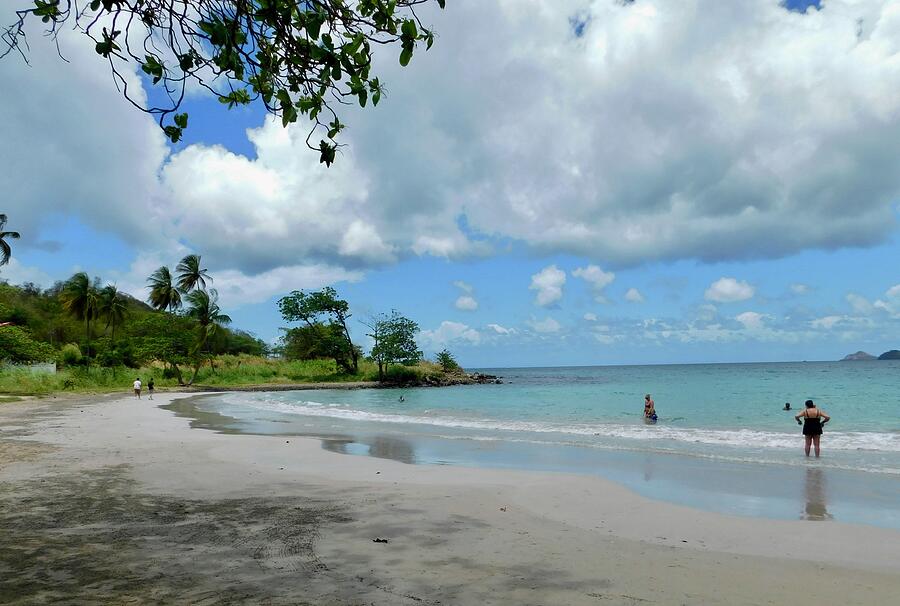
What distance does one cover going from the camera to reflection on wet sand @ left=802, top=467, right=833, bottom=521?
8.23 meters

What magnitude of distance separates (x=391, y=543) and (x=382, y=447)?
31.7ft

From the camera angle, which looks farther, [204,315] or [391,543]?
[204,315]

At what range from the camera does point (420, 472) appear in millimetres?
11164

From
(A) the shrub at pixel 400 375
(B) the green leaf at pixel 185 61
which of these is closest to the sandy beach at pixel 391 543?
(B) the green leaf at pixel 185 61

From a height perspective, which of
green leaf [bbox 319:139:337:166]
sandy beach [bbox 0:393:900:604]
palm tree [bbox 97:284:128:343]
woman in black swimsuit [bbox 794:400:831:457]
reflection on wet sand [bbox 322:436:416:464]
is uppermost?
palm tree [bbox 97:284:128:343]

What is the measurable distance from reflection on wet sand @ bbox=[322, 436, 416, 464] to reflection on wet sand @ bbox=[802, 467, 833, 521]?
24.1ft

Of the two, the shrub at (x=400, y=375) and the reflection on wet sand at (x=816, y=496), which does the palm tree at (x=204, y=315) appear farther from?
the reflection on wet sand at (x=816, y=496)

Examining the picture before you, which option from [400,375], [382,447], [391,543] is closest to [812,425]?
[382,447]

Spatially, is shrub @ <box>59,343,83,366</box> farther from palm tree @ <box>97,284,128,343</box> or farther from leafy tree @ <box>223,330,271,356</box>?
leafy tree @ <box>223,330,271,356</box>

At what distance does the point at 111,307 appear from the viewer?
2079 inches

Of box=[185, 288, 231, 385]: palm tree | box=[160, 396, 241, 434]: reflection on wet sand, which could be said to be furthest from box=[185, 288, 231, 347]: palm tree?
box=[160, 396, 241, 434]: reflection on wet sand

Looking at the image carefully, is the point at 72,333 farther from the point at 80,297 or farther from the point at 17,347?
the point at 17,347

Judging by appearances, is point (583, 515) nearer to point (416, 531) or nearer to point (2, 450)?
point (416, 531)

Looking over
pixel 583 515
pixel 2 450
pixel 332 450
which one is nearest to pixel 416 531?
pixel 583 515
